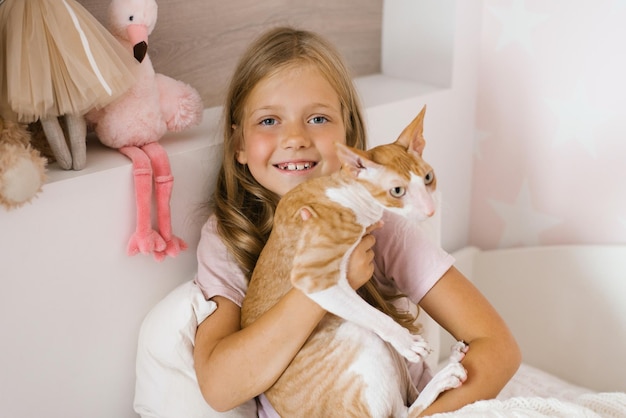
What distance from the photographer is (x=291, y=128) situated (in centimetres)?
121

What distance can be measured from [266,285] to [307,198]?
168 mm

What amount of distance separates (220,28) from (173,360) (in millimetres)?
770

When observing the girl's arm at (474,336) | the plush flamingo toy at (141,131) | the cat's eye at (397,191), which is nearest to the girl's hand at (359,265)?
the cat's eye at (397,191)

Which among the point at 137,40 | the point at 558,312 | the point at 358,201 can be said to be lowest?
the point at 558,312

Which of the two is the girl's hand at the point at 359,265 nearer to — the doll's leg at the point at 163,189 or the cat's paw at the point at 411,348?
the cat's paw at the point at 411,348

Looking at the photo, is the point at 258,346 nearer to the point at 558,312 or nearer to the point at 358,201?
the point at 358,201

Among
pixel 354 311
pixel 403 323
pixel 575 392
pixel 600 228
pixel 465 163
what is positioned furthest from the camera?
pixel 465 163

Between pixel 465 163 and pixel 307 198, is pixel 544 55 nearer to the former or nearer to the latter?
pixel 465 163

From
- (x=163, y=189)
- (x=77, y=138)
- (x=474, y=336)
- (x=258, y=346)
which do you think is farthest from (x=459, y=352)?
(x=77, y=138)

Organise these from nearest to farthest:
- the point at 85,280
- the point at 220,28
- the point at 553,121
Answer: the point at 85,280 → the point at 220,28 → the point at 553,121

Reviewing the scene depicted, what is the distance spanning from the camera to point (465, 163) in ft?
6.63

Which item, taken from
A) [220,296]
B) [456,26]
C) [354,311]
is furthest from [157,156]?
[456,26]

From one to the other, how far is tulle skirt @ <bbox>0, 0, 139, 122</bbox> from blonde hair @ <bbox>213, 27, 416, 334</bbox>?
23cm

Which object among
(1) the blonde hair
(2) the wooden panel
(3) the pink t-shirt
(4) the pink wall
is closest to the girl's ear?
(1) the blonde hair
